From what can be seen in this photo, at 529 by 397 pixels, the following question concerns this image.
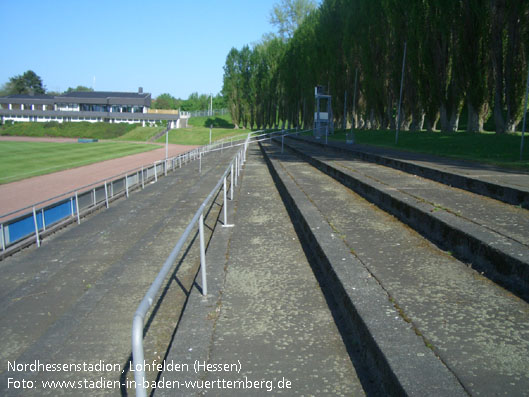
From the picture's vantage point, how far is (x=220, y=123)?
87.0 meters

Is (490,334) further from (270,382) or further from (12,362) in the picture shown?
(12,362)

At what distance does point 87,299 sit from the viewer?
5207 mm

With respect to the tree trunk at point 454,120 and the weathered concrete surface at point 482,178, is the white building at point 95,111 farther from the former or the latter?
the weathered concrete surface at point 482,178

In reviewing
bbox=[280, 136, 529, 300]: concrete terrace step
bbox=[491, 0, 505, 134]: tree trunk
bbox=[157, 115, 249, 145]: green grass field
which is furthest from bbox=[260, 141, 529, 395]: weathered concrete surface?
bbox=[157, 115, 249, 145]: green grass field

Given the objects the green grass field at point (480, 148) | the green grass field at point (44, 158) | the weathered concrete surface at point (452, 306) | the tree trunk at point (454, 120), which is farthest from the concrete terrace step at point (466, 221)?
the green grass field at point (44, 158)

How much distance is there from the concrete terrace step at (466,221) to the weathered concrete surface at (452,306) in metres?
0.15

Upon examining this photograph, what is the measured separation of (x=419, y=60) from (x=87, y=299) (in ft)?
76.1

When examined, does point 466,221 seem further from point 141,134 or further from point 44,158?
point 141,134

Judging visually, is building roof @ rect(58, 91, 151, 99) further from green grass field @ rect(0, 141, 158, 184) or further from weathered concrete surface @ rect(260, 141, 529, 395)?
weathered concrete surface @ rect(260, 141, 529, 395)

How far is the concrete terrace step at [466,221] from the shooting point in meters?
3.73

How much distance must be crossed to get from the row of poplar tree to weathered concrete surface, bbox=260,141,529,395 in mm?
14521

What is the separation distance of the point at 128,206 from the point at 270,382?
11.9 m

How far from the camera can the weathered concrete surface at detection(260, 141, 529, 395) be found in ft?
8.17

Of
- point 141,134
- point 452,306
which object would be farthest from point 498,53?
point 141,134
